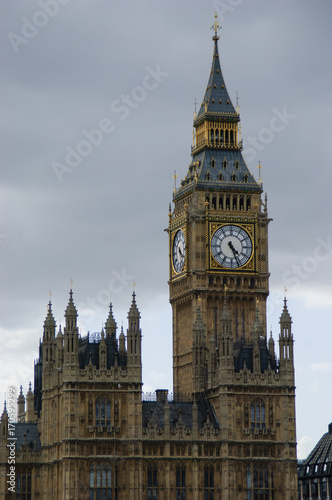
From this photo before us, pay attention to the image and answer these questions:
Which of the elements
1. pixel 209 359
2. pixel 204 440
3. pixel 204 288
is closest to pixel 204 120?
pixel 204 288

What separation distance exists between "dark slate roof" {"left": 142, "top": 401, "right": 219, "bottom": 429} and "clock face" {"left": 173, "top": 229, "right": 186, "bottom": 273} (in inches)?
806

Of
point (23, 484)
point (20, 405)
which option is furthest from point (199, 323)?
point (20, 405)

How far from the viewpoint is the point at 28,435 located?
143875mm

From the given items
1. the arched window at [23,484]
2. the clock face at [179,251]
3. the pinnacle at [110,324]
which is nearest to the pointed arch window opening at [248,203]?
the clock face at [179,251]

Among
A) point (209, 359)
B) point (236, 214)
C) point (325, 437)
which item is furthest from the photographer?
point (325, 437)

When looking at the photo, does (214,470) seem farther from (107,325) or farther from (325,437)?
(325,437)

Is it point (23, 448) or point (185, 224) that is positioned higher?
point (185, 224)

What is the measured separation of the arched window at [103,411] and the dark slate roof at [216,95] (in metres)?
41.8

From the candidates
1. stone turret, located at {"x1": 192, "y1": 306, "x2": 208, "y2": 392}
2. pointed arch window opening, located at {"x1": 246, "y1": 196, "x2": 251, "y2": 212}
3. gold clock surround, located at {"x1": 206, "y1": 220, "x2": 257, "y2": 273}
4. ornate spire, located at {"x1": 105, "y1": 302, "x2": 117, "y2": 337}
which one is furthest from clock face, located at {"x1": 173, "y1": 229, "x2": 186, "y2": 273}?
ornate spire, located at {"x1": 105, "y1": 302, "x2": 117, "y2": 337}

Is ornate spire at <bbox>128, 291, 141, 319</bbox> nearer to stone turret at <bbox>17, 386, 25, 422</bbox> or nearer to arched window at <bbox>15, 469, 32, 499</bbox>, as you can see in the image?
arched window at <bbox>15, 469, 32, 499</bbox>

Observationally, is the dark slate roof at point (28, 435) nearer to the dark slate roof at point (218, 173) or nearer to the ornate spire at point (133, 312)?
the ornate spire at point (133, 312)

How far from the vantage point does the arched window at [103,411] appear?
442 feet

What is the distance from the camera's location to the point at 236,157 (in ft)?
527

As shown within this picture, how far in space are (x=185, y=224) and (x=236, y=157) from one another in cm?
1043
